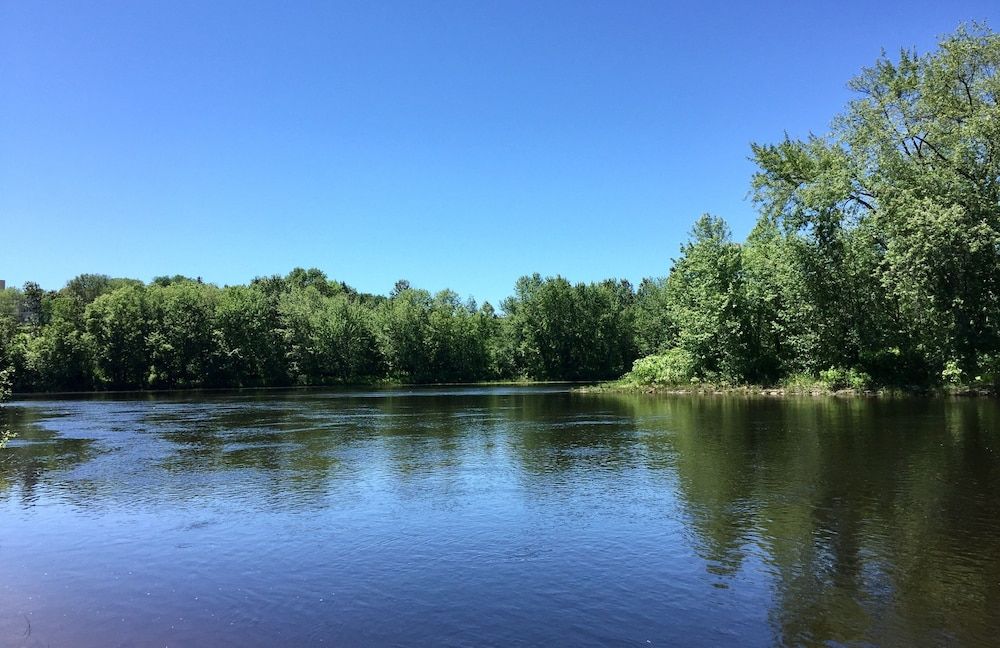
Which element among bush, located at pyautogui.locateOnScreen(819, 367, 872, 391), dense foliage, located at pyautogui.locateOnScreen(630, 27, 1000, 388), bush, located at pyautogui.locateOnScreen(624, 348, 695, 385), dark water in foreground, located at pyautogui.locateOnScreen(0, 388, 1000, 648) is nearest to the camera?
dark water in foreground, located at pyautogui.locateOnScreen(0, 388, 1000, 648)

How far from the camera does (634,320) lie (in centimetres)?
10838

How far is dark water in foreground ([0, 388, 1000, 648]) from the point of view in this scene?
8664 mm

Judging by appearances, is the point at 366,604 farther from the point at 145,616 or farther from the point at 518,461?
the point at 518,461

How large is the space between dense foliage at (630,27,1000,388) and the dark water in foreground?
13541mm

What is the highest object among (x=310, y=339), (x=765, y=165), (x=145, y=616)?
(x=765, y=165)

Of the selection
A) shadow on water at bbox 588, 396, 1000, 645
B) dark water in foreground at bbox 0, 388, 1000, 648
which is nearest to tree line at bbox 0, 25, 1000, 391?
dark water in foreground at bbox 0, 388, 1000, 648

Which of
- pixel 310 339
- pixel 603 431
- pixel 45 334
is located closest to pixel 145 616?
pixel 603 431

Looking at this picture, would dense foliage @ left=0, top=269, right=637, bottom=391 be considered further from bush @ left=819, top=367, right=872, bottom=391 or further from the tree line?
bush @ left=819, top=367, right=872, bottom=391

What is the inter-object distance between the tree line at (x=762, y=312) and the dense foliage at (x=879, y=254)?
0.39ft

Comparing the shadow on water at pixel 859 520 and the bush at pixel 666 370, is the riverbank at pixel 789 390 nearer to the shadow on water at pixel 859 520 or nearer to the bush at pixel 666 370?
the bush at pixel 666 370

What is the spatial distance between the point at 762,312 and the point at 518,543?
47.9m

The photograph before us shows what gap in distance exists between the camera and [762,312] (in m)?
54.9

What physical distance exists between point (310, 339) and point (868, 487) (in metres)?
97.0

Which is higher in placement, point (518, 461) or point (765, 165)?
point (765, 165)
